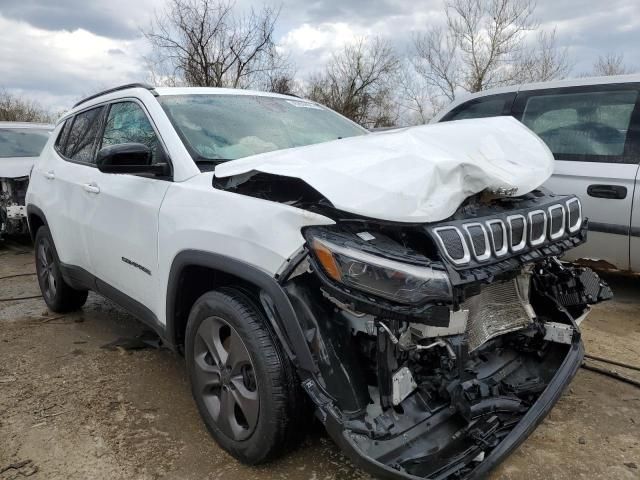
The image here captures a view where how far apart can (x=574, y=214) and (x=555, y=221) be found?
23 cm

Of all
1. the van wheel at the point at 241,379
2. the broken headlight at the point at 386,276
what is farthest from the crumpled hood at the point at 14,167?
the broken headlight at the point at 386,276

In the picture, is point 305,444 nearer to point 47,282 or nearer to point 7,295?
point 47,282

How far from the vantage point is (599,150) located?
4277 mm

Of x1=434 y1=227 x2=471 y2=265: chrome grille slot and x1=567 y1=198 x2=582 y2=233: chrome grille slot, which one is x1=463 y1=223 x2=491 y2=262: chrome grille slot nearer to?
x1=434 y1=227 x2=471 y2=265: chrome grille slot

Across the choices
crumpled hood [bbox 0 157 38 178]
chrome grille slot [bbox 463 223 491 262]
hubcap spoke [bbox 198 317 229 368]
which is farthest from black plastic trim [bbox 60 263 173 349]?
crumpled hood [bbox 0 157 38 178]

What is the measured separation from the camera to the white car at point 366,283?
6.07ft

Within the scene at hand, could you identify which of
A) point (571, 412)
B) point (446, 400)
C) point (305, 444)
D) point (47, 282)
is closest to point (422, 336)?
point (446, 400)

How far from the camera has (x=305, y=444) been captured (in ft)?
8.26

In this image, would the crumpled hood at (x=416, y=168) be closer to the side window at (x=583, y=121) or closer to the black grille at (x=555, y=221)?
the black grille at (x=555, y=221)

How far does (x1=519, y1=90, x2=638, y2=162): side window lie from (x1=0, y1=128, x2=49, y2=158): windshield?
7127 millimetres

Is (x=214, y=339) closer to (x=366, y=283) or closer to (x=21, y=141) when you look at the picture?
(x=366, y=283)

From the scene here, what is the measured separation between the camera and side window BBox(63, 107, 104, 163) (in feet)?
12.3

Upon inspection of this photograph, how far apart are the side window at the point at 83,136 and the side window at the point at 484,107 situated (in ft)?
10.5

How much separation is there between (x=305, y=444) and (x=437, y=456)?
0.80 m
